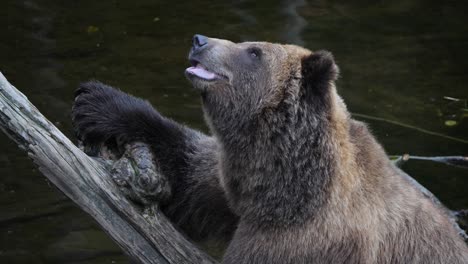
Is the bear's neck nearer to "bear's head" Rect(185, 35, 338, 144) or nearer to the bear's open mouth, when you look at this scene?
"bear's head" Rect(185, 35, 338, 144)

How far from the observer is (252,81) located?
5.83 m

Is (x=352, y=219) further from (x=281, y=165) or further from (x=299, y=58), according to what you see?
(x=299, y=58)

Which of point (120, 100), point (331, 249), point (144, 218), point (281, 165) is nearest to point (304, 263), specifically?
point (331, 249)

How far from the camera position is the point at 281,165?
5711 mm

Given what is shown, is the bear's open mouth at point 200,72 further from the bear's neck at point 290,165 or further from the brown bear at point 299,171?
the bear's neck at point 290,165

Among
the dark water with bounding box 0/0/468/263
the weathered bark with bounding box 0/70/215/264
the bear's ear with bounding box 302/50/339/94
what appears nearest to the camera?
the weathered bark with bounding box 0/70/215/264

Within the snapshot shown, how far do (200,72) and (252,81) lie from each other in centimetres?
34

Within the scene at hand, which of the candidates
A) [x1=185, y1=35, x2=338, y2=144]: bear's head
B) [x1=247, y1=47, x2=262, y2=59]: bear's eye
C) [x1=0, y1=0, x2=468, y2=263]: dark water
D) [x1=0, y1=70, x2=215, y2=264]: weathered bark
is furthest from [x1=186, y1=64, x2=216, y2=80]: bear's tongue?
[x1=0, y1=0, x2=468, y2=263]: dark water

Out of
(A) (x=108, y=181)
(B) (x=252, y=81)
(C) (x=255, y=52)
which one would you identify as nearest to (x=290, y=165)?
(B) (x=252, y=81)

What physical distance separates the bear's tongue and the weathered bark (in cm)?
66

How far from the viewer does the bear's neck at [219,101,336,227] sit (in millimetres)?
5688

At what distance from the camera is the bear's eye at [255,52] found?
231 inches

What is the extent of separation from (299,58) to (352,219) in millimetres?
1001

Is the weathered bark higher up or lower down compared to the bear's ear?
lower down
